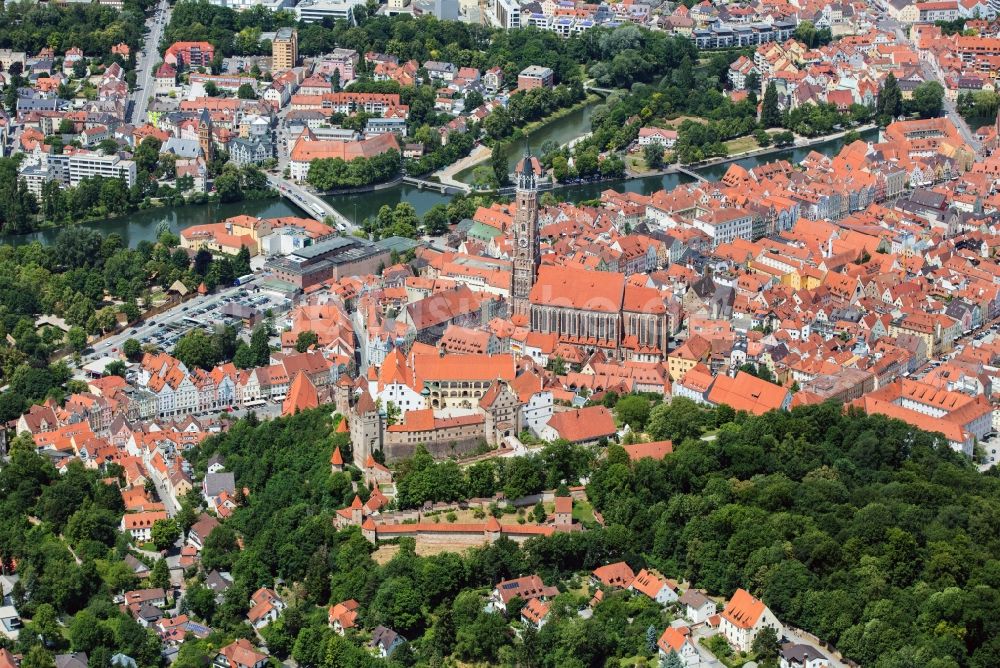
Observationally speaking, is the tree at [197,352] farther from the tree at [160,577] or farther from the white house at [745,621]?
the white house at [745,621]

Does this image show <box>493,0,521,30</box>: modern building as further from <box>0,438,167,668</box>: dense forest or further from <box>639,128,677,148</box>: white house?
<box>0,438,167,668</box>: dense forest

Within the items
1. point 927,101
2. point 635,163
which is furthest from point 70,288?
point 927,101

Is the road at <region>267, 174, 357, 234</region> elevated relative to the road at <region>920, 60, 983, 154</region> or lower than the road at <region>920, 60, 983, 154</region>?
lower

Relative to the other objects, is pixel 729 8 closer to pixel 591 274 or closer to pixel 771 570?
pixel 591 274

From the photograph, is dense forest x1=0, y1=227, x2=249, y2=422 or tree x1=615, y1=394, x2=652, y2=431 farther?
dense forest x1=0, y1=227, x2=249, y2=422

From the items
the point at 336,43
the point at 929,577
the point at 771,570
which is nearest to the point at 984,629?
the point at 929,577

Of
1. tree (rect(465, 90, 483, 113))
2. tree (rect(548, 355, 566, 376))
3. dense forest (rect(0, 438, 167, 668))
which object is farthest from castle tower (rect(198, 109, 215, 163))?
tree (rect(548, 355, 566, 376))

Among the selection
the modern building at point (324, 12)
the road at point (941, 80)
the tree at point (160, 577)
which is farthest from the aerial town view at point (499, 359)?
the modern building at point (324, 12)
